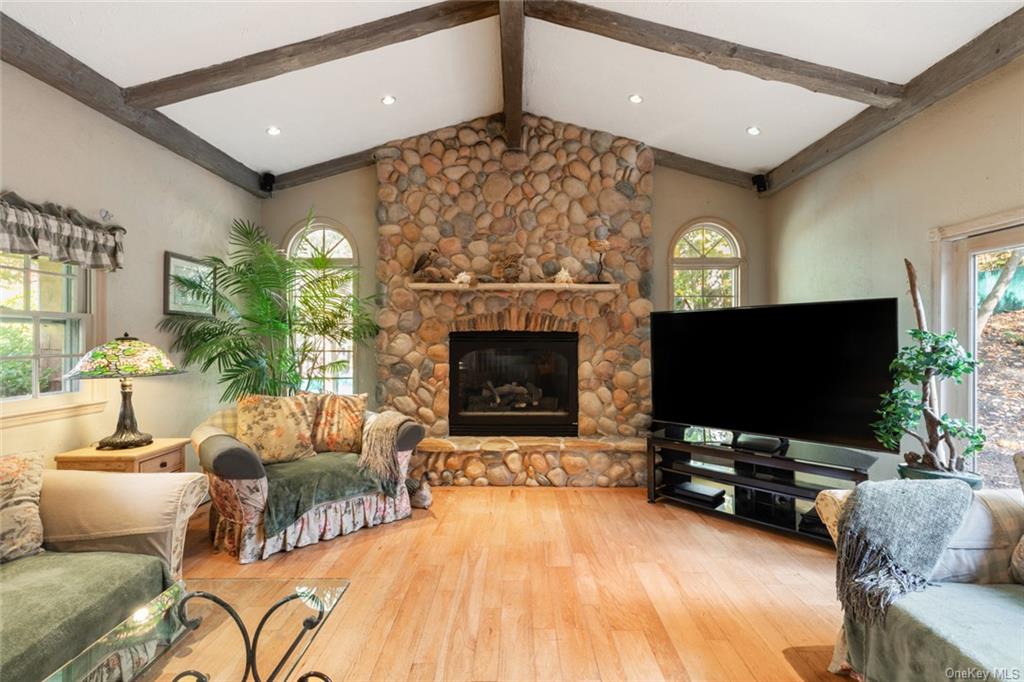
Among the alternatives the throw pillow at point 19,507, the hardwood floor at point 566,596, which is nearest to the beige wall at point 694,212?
the hardwood floor at point 566,596

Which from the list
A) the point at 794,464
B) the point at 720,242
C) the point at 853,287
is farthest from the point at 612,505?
the point at 720,242

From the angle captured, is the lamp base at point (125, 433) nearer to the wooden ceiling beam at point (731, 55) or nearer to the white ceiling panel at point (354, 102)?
the white ceiling panel at point (354, 102)

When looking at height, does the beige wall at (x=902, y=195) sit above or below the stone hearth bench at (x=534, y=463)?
above

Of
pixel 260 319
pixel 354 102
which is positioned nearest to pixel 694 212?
pixel 354 102

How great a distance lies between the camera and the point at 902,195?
9.98 feet

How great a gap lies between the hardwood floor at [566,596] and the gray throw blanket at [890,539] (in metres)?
0.45

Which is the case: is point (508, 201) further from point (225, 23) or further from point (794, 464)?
point (794, 464)

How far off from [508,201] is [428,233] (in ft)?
2.55

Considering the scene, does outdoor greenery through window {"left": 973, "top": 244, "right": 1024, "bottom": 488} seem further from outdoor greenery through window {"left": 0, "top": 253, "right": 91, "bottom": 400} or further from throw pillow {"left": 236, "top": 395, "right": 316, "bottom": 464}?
outdoor greenery through window {"left": 0, "top": 253, "right": 91, "bottom": 400}

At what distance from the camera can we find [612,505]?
3787 mm

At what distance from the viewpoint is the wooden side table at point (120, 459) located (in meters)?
2.52

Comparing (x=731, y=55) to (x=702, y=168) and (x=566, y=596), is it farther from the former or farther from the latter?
(x=566, y=596)

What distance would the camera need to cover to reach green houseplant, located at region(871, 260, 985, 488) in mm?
2445

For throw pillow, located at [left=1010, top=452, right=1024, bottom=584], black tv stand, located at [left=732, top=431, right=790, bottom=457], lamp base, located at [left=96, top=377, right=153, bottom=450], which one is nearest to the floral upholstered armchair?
lamp base, located at [left=96, top=377, right=153, bottom=450]
